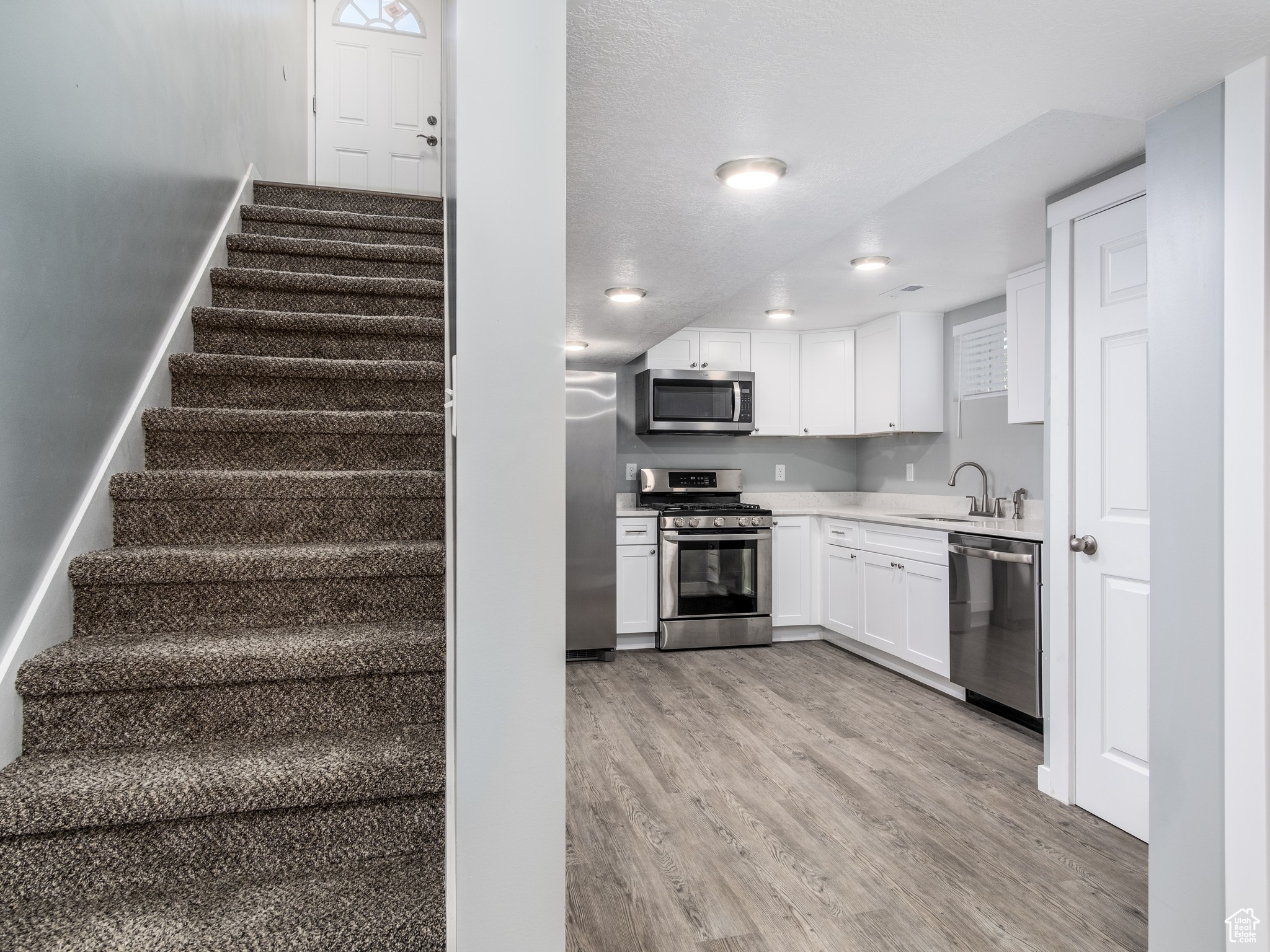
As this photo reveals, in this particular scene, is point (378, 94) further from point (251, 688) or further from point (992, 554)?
point (992, 554)

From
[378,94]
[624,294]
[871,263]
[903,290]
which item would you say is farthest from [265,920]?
[378,94]

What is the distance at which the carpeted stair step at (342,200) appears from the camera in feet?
10.3

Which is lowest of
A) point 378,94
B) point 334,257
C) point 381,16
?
point 334,257

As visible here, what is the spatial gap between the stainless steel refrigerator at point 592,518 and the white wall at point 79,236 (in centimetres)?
240

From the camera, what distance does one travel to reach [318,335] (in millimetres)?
2330

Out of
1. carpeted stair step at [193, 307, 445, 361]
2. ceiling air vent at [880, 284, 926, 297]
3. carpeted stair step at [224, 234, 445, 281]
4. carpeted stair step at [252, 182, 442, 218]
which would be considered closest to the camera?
carpeted stair step at [193, 307, 445, 361]

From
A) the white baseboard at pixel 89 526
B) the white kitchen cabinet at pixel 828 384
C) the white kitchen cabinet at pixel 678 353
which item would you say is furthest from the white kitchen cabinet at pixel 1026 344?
the white baseboard at pixel 89 526

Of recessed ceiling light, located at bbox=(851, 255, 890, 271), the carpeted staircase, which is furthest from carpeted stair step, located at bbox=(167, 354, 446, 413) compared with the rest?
recessed ceiling light, located at bbox=(851, 255, 890, 271)

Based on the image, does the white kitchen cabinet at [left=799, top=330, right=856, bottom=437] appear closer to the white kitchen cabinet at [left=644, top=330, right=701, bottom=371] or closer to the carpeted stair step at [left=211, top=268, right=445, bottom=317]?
the white kitchen cabinet at [left=644, top=330, right=701, bottom=371]

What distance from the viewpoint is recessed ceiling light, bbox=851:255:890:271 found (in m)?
3.22

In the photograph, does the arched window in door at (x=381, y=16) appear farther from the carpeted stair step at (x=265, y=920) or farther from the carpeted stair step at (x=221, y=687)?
the carpeted stair step at (x=265, y=920)

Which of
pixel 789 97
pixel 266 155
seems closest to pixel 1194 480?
pixel 789 97

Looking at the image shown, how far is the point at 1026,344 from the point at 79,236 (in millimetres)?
3518

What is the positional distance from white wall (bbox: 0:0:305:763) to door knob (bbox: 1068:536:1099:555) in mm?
2860
